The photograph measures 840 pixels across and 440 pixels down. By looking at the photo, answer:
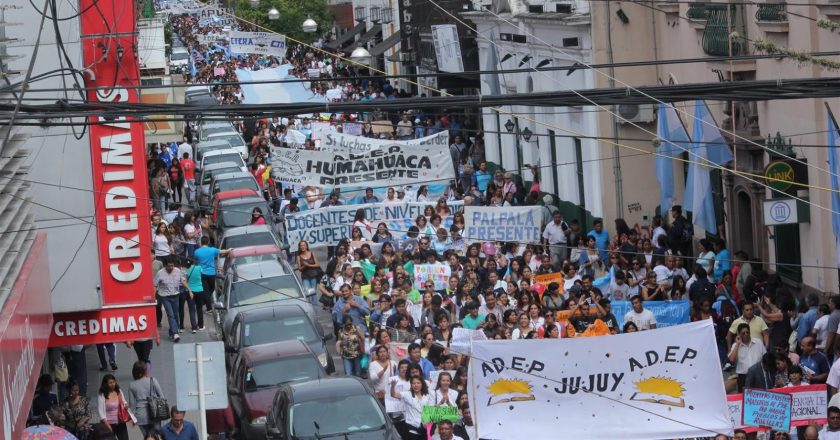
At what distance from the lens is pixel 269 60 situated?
258 ft

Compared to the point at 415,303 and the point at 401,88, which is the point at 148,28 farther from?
the point at 415,303

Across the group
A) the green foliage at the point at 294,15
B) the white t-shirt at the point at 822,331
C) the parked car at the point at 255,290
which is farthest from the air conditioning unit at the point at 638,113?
the green foliage at the point at 294,15

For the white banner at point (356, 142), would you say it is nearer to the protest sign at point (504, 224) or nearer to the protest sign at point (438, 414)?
the protest sign at point (504, 224)

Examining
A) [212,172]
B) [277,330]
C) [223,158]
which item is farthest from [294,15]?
[277,330]

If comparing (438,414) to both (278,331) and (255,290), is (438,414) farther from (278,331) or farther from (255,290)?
(255,290)

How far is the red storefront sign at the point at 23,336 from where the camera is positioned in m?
11.9

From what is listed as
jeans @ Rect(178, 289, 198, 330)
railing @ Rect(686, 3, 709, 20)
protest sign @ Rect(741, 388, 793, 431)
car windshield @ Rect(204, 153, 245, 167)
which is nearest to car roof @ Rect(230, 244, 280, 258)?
jeans @ Rect(178, 289, 198, 330)

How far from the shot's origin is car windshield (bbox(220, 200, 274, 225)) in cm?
3050

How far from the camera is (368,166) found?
28000 millimetres

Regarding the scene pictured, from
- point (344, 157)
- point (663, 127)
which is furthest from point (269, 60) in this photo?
point (663, 127)

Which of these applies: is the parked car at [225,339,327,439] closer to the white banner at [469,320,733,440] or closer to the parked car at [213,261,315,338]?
the parked car at [213,261,315,338]

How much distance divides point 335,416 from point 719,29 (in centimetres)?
1167

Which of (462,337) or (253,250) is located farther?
(253,250)

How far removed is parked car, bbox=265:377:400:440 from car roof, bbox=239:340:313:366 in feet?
6.91
